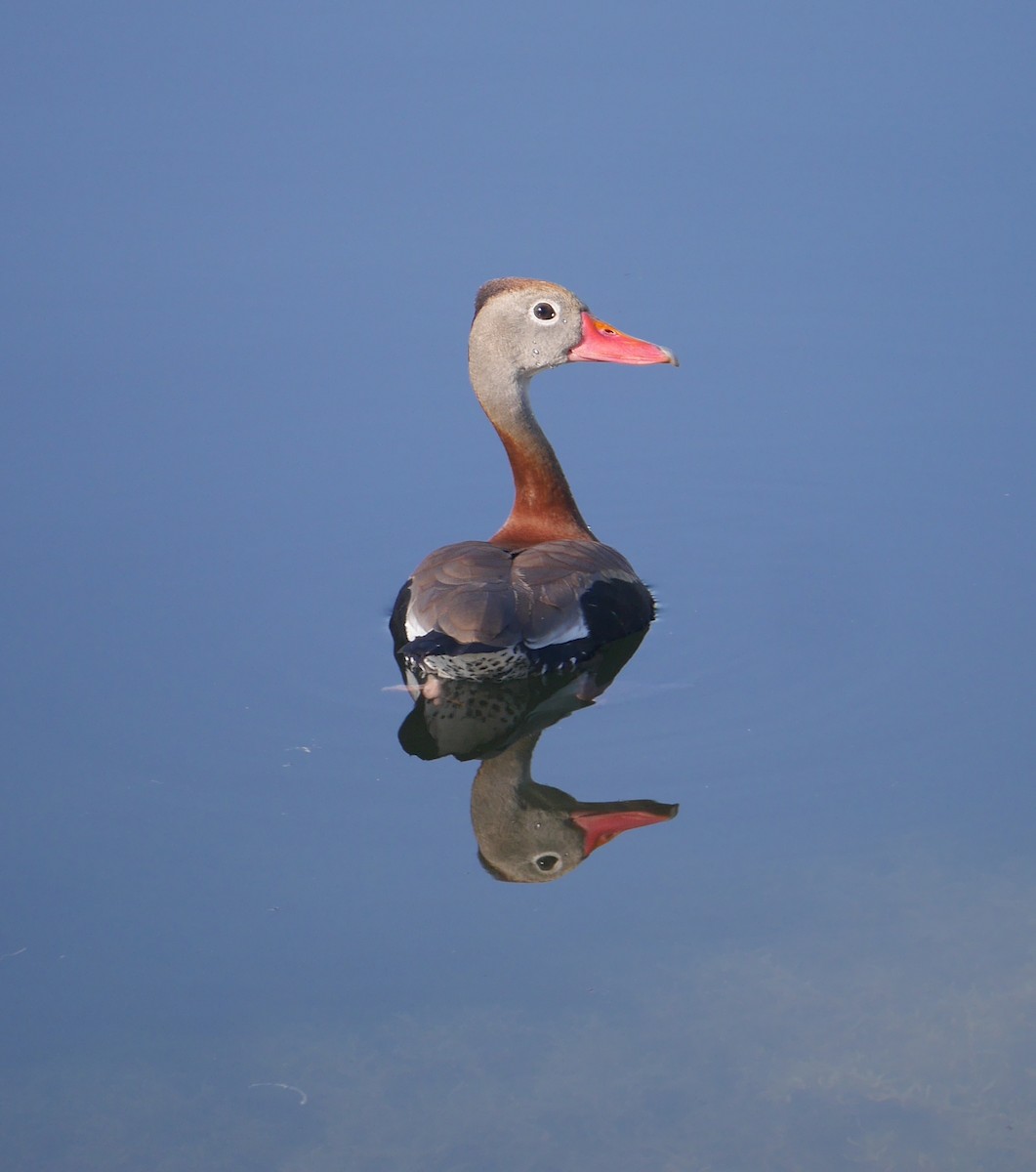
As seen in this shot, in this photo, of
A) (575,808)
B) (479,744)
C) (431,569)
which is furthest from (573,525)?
(575,808)

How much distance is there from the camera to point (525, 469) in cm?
744

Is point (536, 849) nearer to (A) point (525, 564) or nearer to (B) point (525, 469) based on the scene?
(A) point (525, 564)

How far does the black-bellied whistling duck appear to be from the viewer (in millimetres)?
6477

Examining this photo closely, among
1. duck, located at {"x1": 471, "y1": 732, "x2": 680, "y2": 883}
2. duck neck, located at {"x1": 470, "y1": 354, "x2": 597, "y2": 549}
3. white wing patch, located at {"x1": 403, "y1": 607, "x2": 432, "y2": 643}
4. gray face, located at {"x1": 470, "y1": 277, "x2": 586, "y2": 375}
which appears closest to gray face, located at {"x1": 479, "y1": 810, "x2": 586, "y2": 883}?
duck, located at {"x1": 471, "y1": 732, "x2": 680, "y2": 883}

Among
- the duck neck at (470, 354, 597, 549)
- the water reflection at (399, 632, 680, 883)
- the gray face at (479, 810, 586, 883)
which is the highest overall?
the duck neck at (470, 354, 597, 549)

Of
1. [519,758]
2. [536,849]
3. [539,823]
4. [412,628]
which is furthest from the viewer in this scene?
[412,628]

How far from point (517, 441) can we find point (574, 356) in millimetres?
419

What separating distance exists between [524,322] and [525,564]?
1.16m

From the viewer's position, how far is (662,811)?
578 cm

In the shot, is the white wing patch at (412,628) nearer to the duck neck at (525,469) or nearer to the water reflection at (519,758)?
the water reflection at (519,758)

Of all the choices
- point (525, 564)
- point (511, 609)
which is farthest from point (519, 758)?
point (525, 564)

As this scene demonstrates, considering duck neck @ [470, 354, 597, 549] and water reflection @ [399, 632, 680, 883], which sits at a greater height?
duck neck @ [470, 354, 597, 549]

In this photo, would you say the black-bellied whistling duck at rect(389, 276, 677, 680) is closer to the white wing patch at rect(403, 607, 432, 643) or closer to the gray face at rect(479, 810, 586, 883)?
the white wing patch at rect(403, 607, 432, 643)

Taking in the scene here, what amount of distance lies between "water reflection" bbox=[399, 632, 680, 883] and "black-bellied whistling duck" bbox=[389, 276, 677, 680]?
0.25ft
